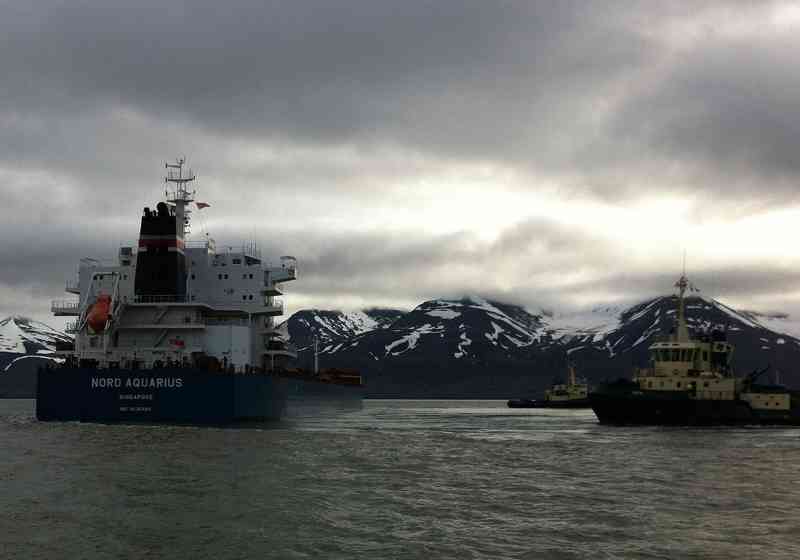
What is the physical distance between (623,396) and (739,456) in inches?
1162

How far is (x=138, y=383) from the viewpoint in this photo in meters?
58.2

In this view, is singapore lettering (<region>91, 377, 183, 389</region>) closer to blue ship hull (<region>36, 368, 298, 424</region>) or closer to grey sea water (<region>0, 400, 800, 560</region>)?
blue ship hull (<region>36, 368, 298, 424</region>)

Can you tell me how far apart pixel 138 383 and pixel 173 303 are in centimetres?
674

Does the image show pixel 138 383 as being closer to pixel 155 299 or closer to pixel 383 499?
pixel 155 299

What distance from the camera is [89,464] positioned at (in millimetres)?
37250

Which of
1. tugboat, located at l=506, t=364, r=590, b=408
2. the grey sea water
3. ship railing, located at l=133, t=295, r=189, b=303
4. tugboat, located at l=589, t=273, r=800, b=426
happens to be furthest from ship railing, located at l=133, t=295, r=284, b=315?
tugboat, located at l=506, t=364, r=590, b=408


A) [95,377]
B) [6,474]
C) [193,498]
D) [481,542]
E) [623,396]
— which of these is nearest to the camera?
[481,542]

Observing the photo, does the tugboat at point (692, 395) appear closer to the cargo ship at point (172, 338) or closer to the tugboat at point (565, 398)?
the cargo ship at point (172, 338)

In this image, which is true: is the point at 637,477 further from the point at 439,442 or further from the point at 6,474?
the point at 6,474

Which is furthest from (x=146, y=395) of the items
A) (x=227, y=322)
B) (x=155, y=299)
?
(x=227, y=322)

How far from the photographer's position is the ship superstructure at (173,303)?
6216cm

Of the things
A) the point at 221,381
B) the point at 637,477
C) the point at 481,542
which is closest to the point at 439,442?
the point at 221,381

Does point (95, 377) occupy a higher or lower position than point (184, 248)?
lower

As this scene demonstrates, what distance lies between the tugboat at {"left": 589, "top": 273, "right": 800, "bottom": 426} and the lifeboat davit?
128ft
